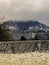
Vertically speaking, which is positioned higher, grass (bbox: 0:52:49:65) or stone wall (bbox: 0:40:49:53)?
stone wall (bbox: 0:40:49:53)

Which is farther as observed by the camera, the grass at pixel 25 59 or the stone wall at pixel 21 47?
the stone wall at pixel 21 47

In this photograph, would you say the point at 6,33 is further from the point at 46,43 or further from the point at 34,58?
the point at 34,58

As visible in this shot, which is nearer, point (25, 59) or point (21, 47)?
point (25, 59)

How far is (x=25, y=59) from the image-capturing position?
12.5m

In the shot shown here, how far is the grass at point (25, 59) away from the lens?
1184 cm

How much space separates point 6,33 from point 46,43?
13711 mm

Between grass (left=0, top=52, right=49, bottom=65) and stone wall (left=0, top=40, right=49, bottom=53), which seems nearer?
grass (left=0, top=52, right=49, bottom=65)

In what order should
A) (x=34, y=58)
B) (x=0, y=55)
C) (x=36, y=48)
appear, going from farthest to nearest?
1. (x=36, y=48)
2. (x=0, y=55)
3. (x=34, y=58)

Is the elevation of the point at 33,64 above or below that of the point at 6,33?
below

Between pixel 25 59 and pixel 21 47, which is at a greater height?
pixel 21 47

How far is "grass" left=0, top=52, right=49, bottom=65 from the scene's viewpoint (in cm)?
1184

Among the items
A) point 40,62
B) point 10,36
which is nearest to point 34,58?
point 40,62

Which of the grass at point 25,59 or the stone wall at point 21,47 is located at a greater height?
the stone wall at point 21,47

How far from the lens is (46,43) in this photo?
1488 centimetres
